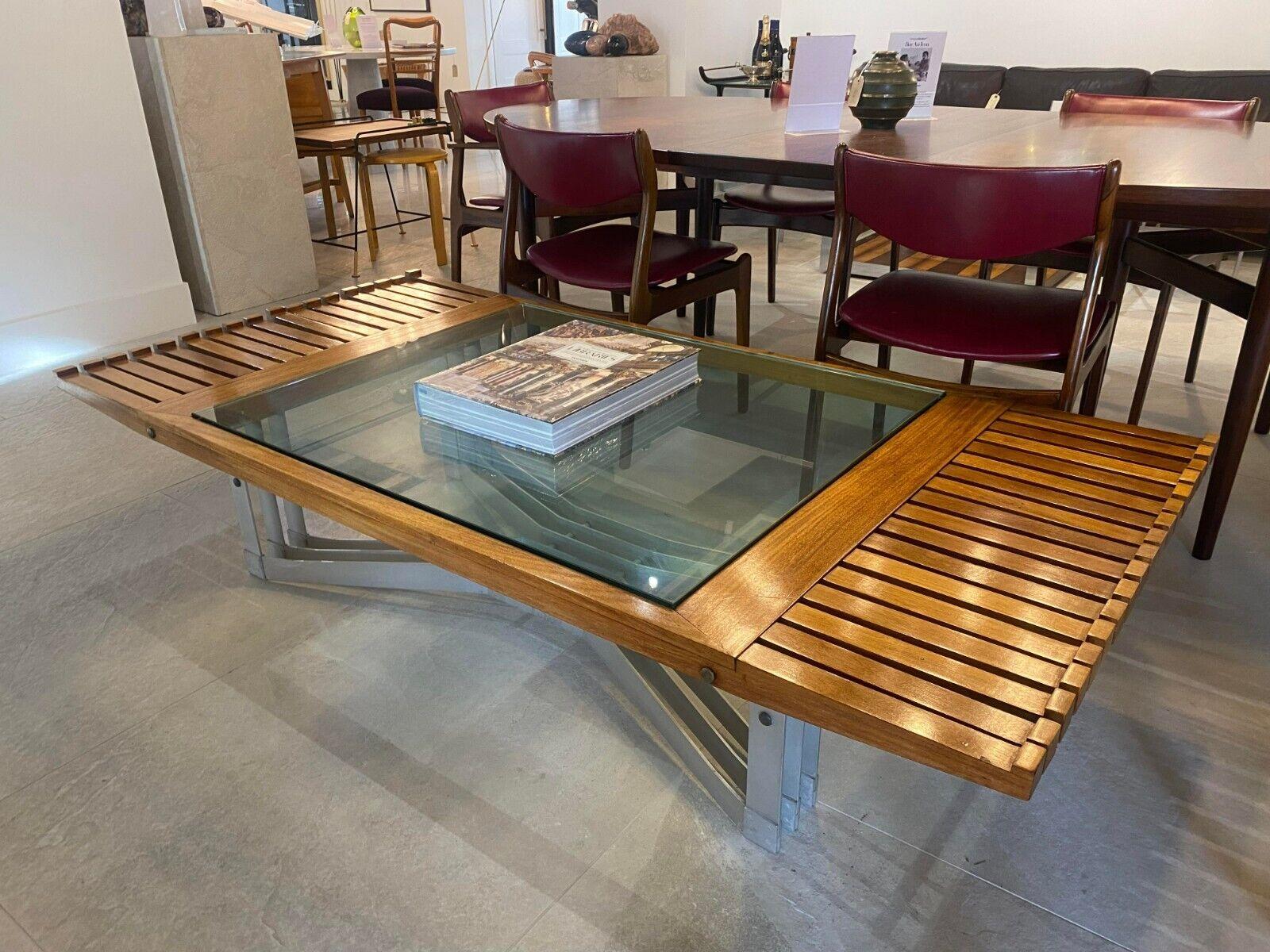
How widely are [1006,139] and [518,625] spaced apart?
5.17 feet

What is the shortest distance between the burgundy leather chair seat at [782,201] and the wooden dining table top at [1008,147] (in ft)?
0.82

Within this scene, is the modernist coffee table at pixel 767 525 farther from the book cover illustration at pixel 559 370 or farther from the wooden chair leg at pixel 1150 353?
the wooden chair leg at pixel 1150 353

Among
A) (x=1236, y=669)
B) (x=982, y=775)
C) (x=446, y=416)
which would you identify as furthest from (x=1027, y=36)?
(x=982, y=775)

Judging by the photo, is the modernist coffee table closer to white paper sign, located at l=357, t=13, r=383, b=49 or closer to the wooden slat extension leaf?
the wooden slat extension leaf

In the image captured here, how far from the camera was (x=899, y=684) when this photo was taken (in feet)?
2.56

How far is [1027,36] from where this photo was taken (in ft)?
17.6

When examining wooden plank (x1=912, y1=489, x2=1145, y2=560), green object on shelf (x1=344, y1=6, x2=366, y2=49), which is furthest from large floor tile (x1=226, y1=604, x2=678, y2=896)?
green object on shelf (x1=344, y1=6, x2=366, y2=49)

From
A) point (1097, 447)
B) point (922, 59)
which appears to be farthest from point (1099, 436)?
point (922, 59)

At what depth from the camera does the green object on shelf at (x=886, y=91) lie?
2322mm

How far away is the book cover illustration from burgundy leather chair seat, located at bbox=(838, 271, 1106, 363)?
19.6 inches

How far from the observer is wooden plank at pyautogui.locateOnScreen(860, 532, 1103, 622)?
2.90 ft

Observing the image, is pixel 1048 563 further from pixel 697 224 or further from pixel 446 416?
pixel 697 224

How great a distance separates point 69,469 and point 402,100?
457 cm

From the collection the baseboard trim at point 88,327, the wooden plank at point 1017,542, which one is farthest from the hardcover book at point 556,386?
the baseboard trim at point 88,327
